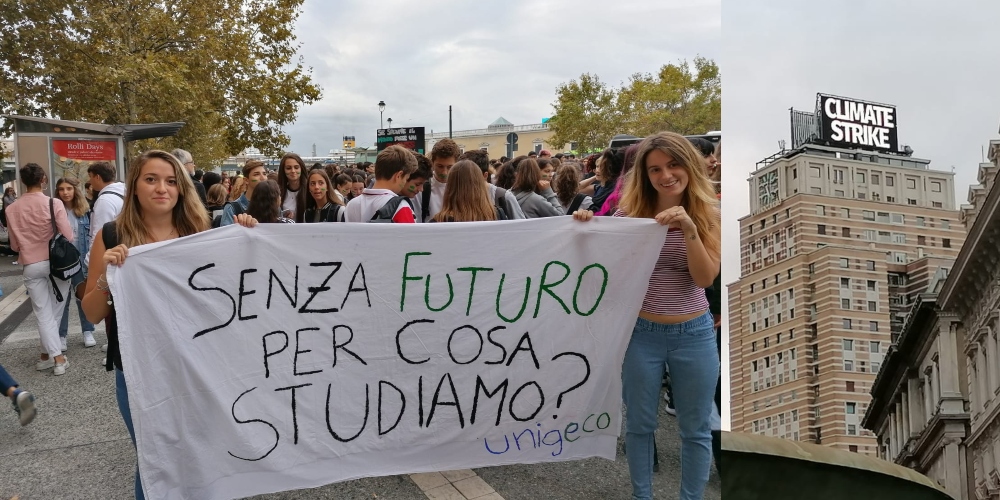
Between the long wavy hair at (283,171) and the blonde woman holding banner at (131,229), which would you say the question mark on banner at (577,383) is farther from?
the long wavy hair at (283,171)

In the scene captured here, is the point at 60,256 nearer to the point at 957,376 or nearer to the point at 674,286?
the point at 674,286

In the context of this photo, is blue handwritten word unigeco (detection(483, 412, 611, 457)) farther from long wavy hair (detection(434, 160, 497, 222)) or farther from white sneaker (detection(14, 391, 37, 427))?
white sneaker (detection(14, 391, 37, 427))

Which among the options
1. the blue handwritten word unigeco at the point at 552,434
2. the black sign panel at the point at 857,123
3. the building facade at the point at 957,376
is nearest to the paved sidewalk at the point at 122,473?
the blue handwritten word unigeco at the point at 552,434

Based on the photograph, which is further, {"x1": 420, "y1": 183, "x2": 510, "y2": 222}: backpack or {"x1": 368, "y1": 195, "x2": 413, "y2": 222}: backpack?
{"x1": 420, "y1": 183, "x2": 510, "y2": 222}: backpack

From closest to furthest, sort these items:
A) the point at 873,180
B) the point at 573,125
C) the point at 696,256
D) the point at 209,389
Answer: the point at 873,180
the point at 696,256
the point at 209,389
the point at 573,125

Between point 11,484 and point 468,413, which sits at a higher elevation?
point 468,413

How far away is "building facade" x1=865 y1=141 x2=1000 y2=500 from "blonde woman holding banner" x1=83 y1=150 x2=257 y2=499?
9.01ft

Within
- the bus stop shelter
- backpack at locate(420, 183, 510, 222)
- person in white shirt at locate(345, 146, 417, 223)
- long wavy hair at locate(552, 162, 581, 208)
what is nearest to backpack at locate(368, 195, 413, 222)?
person in white shirt at locate(345, 146, 417, 223)

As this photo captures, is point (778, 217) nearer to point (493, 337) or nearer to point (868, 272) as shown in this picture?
point (868, 272)

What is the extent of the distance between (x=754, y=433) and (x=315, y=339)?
2467 millimetres

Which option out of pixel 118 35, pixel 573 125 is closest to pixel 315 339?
pixel 118 35

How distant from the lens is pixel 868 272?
1153mm

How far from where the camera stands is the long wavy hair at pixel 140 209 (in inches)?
119

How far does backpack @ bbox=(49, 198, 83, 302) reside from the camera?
240 inches
